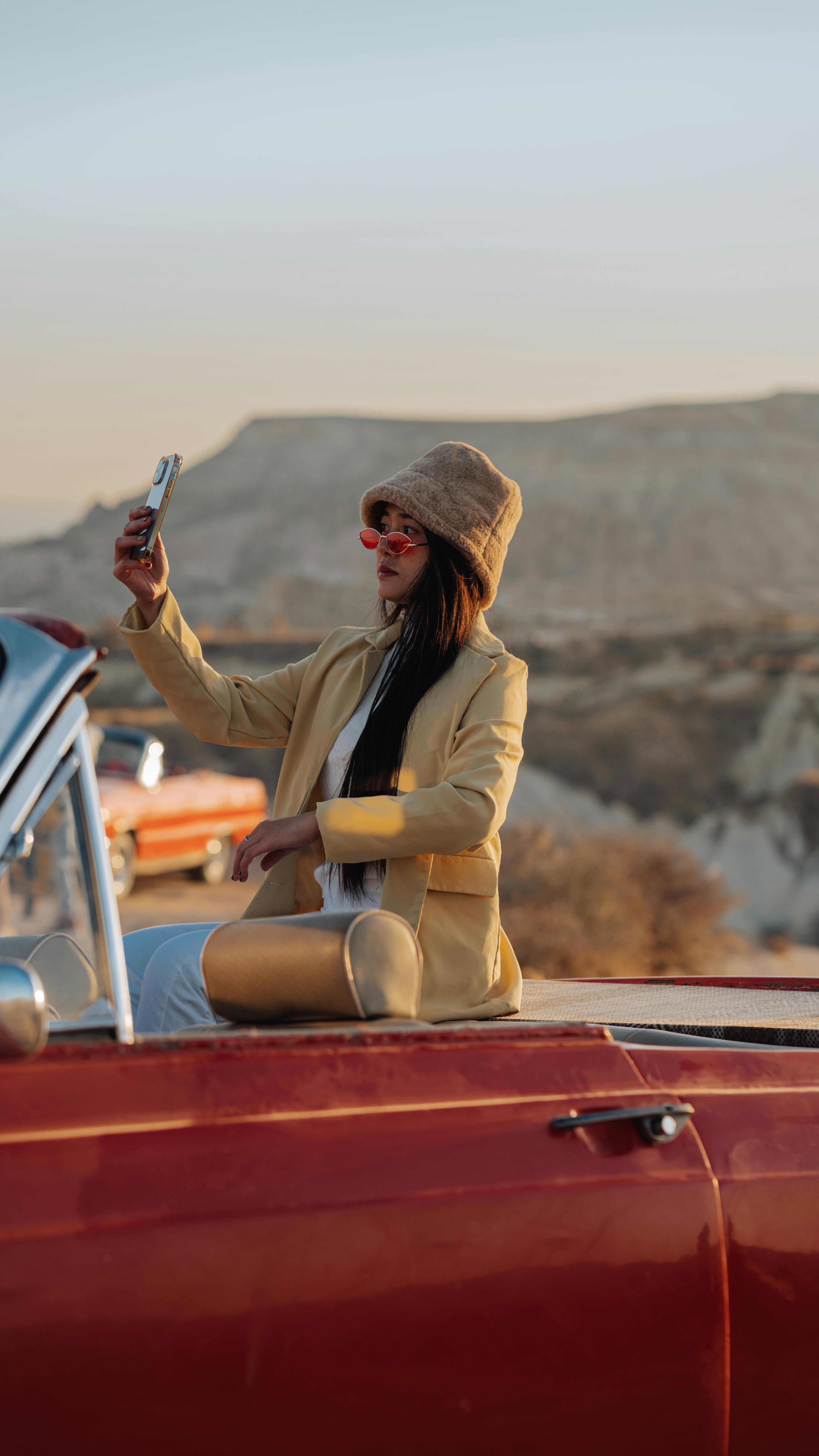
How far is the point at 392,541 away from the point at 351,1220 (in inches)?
67.7

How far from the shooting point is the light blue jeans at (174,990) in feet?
8.53

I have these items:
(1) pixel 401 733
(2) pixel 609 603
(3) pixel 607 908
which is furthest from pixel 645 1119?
(2) pixel 609 603

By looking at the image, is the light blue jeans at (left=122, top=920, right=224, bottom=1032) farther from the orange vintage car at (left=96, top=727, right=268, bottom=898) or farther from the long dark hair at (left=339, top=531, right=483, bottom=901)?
the orange vintage car at (left=96, top=727, right=268, bottom=898)

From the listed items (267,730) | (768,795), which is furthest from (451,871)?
(768,795)

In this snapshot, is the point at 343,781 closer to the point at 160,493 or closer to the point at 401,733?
the point at 401,733

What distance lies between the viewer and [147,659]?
324cm

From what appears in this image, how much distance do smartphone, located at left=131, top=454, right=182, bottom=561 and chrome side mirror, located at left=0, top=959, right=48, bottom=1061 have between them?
1113mm

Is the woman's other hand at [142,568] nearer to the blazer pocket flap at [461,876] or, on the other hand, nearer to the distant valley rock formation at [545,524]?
the blazer pocket flap at [461,876]

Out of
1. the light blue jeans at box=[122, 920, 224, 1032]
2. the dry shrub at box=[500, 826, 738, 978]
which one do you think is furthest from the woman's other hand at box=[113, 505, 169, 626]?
the dry shrub at box=[500, 826, 738, 978]

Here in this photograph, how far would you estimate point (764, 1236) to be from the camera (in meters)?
2.14

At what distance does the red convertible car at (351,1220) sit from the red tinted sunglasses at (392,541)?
131 cm

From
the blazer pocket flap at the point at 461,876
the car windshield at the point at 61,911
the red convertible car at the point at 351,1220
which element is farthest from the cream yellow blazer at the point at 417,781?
the car windshield at the point at 61,911

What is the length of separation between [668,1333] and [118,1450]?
80 cm

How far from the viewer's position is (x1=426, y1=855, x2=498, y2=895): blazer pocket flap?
2.96 metres
